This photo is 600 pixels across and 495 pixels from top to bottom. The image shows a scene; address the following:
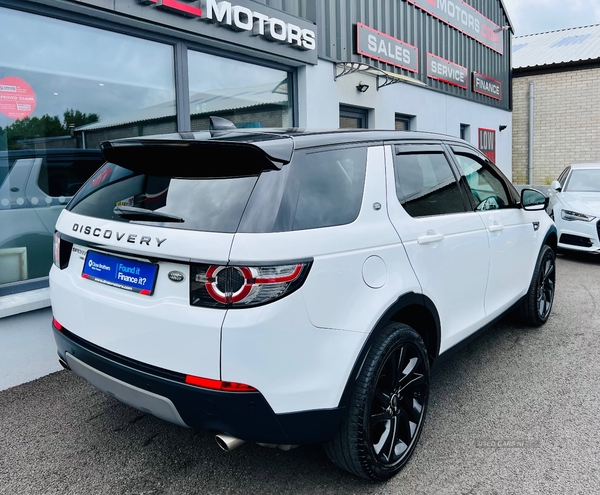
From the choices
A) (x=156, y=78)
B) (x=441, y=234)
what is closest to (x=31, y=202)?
(x=156, y=78)

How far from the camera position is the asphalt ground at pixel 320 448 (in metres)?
2.52

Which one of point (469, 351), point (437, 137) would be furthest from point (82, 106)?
point (469, 351)

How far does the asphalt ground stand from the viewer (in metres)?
2.52

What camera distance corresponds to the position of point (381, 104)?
860 centimetres

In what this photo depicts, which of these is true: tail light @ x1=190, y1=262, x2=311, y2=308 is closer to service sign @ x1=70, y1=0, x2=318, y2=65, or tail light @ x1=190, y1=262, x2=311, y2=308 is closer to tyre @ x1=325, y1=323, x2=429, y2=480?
tyre @ x1=325, y1=323, x2=429, y2=480

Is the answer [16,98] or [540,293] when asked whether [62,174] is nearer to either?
[16,98]

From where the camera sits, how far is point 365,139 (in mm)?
2666

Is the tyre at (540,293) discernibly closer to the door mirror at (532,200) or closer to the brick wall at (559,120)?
the door mirror at (532,200)

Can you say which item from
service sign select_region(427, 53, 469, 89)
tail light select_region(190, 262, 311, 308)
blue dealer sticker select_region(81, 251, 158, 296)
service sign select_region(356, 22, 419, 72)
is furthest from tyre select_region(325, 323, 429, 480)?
service sign select_region(427, 53, 469, 89)

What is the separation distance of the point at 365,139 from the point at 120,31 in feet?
11.1

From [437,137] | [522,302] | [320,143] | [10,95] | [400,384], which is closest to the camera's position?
[320,143]

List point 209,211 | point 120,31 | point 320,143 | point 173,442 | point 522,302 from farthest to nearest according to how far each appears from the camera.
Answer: point 120,31
point 522,302
point 173,442
point 320,143
point 209,211

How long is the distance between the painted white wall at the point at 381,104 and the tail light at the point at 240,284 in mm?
2716

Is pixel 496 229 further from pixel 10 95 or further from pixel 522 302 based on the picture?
pixel 10 95
